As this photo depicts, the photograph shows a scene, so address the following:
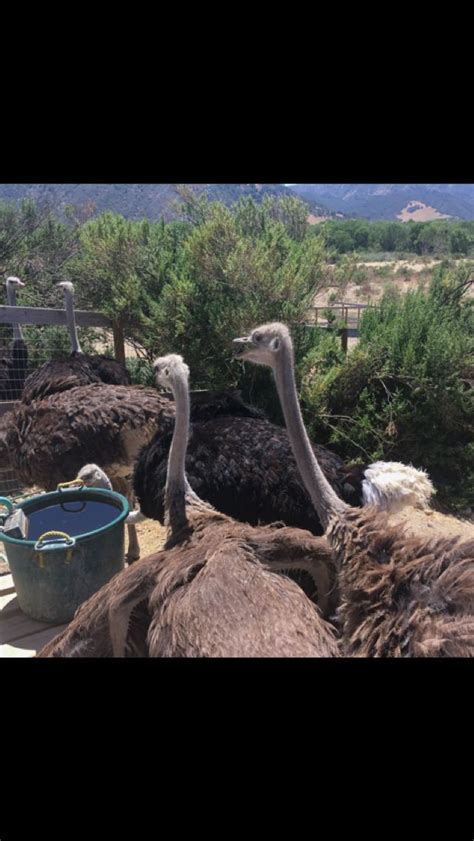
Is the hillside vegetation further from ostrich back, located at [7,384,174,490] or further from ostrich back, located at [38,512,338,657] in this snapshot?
ostrich back, located at [38,512,338,657]

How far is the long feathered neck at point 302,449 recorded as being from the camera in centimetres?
225

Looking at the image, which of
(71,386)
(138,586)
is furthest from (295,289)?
(138,586)

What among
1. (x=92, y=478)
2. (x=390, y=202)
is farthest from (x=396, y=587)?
(x=390, y=202)

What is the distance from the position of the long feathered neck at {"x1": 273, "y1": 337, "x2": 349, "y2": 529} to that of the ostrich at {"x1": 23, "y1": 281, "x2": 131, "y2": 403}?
2365 mm

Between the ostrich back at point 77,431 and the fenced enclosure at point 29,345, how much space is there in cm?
31

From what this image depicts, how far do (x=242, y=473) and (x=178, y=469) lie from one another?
2.01 feet

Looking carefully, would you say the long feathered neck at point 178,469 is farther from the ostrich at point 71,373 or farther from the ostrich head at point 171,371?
the ostrich at point 71,373

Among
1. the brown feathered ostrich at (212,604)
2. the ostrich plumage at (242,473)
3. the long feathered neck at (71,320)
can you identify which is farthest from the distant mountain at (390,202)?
the brown feathered ostrich at (212,604)

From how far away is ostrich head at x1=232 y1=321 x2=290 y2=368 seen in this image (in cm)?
262

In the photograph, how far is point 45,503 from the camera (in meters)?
3.24

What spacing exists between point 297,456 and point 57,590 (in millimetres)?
1253

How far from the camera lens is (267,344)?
2.66 m

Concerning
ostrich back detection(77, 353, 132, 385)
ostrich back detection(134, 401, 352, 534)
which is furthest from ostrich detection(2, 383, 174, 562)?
ostrich back detection(77, 353, 132, 385)

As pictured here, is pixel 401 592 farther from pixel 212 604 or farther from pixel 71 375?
pixel 71 375
